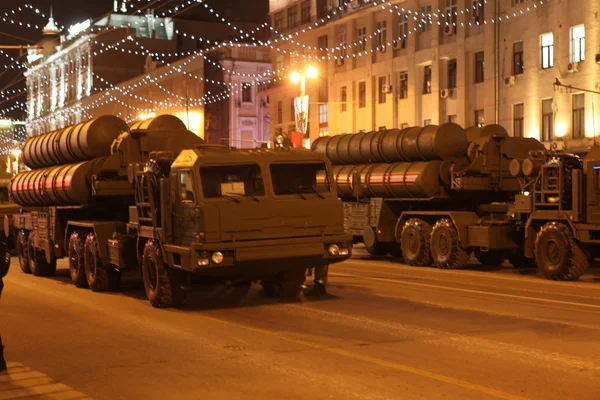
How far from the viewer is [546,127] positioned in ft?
141

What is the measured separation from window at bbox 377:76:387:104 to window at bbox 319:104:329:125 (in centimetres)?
623

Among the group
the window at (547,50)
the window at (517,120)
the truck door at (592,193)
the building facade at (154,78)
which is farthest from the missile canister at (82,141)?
the building facade at (154,78)

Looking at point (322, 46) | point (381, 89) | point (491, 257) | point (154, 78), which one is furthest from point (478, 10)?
point (154, 78)

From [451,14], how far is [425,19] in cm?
243

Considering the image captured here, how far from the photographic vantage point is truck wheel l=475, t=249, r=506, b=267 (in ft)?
88.0

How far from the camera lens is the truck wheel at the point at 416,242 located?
85.9ft

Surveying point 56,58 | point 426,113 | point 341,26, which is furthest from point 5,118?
point 426,113

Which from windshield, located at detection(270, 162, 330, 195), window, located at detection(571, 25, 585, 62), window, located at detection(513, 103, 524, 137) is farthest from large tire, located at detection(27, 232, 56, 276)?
window, located at detection(513, 103, 524, 137)

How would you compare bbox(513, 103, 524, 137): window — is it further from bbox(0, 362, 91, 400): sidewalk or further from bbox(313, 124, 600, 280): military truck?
bbox(0, 362, 91, 400): sidewalk

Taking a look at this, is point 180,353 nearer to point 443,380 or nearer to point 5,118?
point 443,380

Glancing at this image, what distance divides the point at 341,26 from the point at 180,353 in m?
50.0

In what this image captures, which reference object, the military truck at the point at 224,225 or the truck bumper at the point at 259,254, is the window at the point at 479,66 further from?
the truck bumper at the point at 259,254

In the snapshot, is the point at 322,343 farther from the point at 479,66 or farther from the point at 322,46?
the point at 322,46

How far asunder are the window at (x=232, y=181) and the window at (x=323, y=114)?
46540 millimetres
